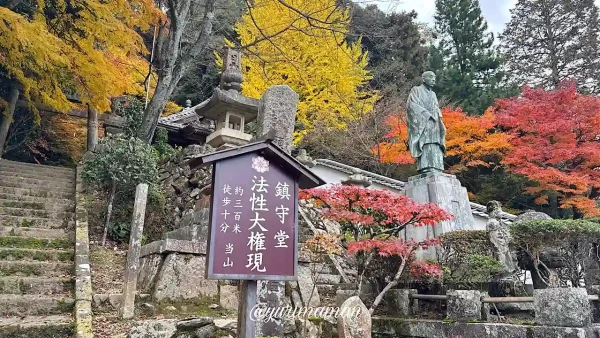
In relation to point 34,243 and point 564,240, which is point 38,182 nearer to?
point 34,243

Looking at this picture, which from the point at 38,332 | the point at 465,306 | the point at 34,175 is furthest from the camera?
the point at 34,175

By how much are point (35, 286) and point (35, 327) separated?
1268 mm

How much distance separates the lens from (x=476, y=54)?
21.3 metres

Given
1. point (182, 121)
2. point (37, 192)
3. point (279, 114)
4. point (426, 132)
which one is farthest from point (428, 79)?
point (182, 121)

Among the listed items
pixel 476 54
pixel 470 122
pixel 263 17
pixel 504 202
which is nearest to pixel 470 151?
pixel 470 122

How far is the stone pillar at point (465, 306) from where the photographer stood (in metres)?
5.25

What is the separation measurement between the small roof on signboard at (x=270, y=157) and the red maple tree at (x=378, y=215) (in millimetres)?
1586

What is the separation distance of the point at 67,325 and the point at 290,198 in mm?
3295

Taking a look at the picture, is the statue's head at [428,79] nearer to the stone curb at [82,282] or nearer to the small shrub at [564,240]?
the small shrub at [564,240]

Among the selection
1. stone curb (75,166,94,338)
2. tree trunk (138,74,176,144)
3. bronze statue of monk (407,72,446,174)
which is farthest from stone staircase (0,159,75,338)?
bronze statue of monk (407,72,446,174)

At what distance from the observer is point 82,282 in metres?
6.02

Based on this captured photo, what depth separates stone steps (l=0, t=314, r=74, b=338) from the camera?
4766 mm

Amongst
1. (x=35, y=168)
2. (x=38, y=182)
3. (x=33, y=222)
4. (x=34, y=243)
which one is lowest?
(x=34, y=243)

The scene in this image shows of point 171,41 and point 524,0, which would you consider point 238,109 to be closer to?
point 171,41
